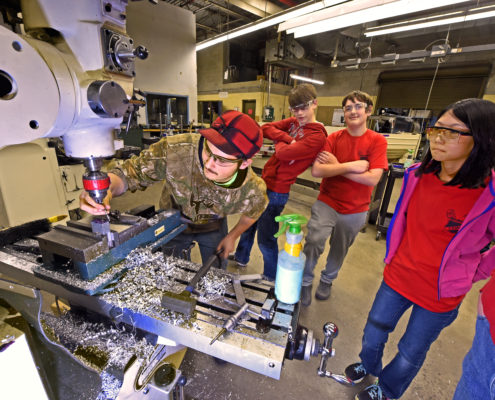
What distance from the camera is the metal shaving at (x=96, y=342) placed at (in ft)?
2.02

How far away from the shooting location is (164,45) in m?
3.74

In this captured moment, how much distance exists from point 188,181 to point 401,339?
119 centimetres

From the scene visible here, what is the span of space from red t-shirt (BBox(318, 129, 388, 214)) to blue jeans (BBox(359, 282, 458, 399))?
2.12 feet

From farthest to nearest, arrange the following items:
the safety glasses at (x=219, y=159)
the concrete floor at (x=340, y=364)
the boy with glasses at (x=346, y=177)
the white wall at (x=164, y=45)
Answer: the white wall at (x=164, y=45)
the boy with glasses at (x=346, y=177)
the concrete floor at (x=340, y=364)
the safety glasses at (x=219, y=159)

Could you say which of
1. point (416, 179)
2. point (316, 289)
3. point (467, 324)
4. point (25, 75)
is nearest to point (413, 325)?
point (416, 179)

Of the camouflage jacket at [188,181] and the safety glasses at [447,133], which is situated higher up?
the safety glasses at [447,133]

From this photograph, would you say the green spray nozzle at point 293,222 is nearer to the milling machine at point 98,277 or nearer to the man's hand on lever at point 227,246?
the milling machine at point 98,277

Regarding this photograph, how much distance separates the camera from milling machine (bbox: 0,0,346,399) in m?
0.48

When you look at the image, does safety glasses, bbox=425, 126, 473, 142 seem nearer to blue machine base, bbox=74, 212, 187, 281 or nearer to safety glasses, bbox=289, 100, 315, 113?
safety glasses, bbox=289, 100, 315, 113

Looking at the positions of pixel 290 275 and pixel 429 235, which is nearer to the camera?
pixel 290 275

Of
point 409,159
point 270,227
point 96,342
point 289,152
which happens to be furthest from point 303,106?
point 409,159

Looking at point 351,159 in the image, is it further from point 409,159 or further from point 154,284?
point 409,159

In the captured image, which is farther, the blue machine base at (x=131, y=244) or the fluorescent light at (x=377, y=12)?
the fluorescent light at (x=377, y=12)

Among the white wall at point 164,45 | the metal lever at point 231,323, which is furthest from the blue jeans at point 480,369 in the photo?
the white wall at point 164,45
